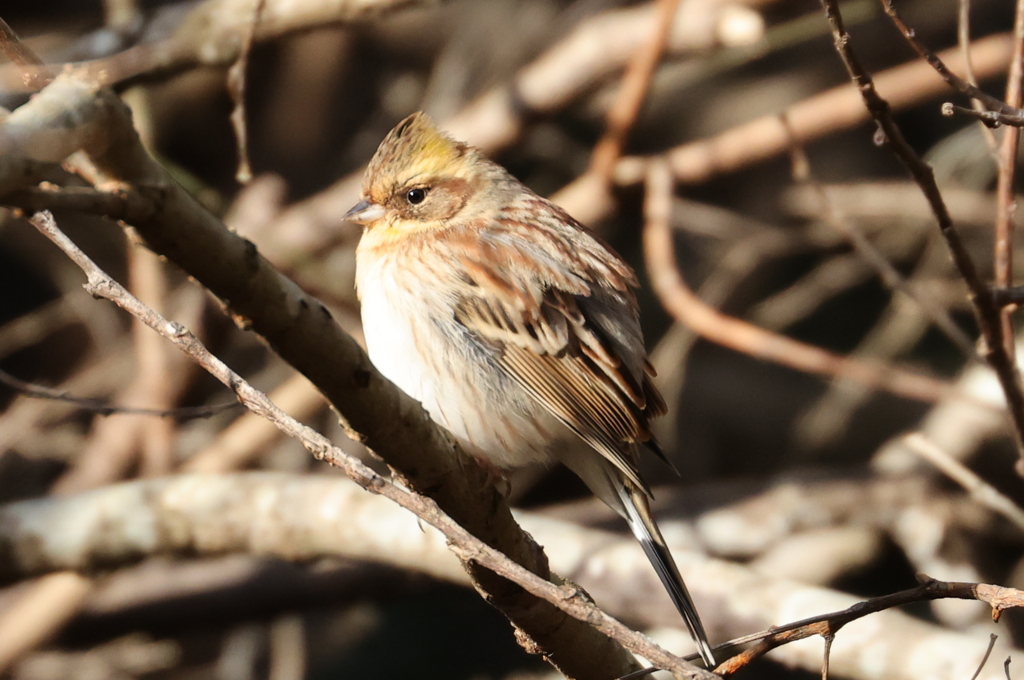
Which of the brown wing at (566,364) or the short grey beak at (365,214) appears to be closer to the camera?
the brown wing at (566,364)

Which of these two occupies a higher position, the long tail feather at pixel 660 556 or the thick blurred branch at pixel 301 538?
the thick blurred branch at pixel 301 538

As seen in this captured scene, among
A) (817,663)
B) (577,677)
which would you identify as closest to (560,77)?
(817,663)

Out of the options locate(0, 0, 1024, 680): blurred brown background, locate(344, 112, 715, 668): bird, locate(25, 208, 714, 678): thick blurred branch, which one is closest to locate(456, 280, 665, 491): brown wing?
locate(344, 112, 715, 668): bird

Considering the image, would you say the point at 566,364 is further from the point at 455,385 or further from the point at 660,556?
the point at 660,556

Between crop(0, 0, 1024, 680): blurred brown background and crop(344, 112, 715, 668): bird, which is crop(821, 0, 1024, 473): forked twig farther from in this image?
crop(0, 0, 1024, 680): blurred brown background

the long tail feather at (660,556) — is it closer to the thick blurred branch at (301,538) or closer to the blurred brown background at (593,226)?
the thick blurred branch at (301,538)

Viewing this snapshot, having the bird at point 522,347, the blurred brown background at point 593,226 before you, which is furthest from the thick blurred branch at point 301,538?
the bird at point 522,347

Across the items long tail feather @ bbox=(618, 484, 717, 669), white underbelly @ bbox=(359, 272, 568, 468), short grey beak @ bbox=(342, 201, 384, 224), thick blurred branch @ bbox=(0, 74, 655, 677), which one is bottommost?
long tail feather @ bbox=(618, 484, 717, 669)

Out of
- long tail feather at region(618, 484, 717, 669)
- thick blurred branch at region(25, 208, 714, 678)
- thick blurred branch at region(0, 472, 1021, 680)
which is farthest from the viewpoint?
thick blurred branch at region(0, 472, 1021, 680)

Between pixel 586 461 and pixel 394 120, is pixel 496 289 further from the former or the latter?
pixel 394 120
